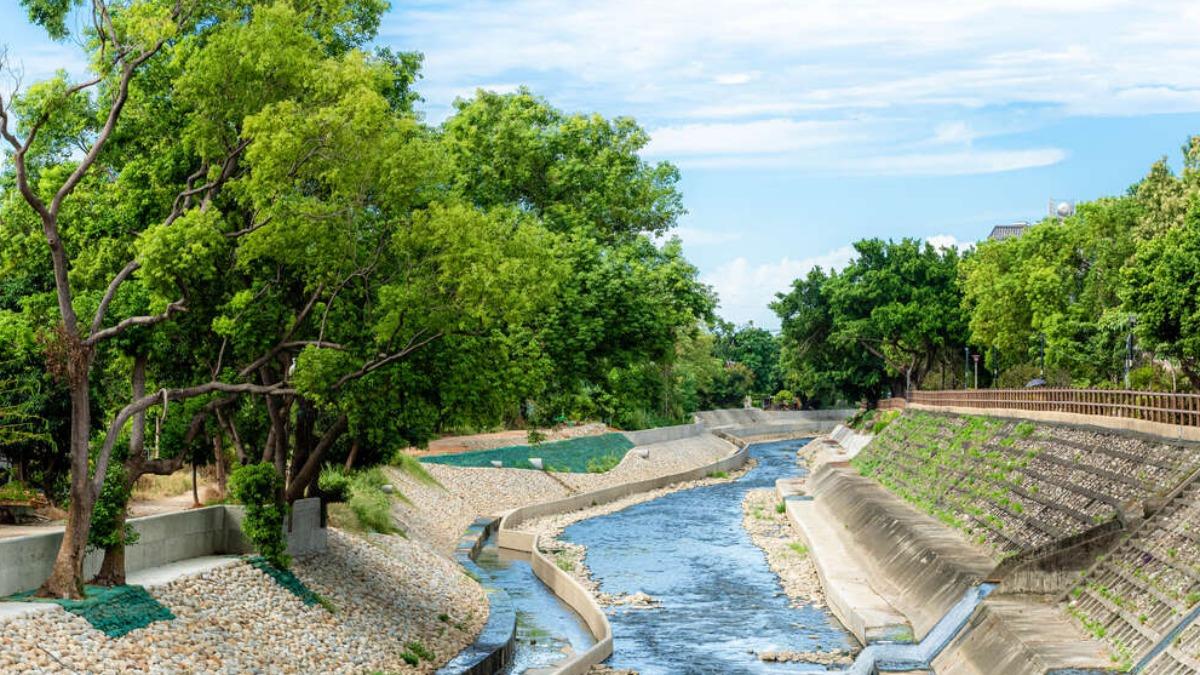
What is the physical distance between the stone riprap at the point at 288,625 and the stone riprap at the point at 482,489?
973cm

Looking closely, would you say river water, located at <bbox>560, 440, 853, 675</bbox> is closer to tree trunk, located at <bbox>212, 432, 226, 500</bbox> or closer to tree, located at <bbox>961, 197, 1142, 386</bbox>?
tree trunk, located at <bbox>212, 432, 226, 500</bbox>

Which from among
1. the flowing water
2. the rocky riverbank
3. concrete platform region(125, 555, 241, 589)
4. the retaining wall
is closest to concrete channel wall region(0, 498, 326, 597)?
concrete platform region(125, 555, 241, 589)

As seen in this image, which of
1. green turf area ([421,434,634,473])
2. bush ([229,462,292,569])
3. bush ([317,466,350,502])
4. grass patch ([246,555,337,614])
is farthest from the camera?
green turf area ([421,434,634,473])

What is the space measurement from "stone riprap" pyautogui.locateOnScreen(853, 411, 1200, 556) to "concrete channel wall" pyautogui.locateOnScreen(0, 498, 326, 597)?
17.0 m

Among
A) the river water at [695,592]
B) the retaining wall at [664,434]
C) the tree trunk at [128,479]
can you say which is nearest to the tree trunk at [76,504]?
the tree trunk at [128,479]

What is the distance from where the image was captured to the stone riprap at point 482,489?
51094 mm

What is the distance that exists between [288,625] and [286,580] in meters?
2.50

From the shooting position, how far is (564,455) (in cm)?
7562

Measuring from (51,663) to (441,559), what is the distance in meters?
22.5

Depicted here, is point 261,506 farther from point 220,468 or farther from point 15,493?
point 220,468

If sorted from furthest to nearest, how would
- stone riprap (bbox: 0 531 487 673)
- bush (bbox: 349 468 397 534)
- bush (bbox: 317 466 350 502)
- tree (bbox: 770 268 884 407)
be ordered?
tree (bbox: 770 268 884 407), bush (bbox: 349 468 397 534), bush (bbox: 317 466 350 502), stone riprap (bbox: 0 531 487 673)

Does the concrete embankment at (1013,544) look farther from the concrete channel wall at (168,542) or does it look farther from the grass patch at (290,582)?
the concrete channel wall at (168,542)

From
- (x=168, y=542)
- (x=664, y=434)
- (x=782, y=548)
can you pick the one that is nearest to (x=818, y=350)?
(x=664, y=434)

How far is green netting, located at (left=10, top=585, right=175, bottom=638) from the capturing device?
75.8 ft
